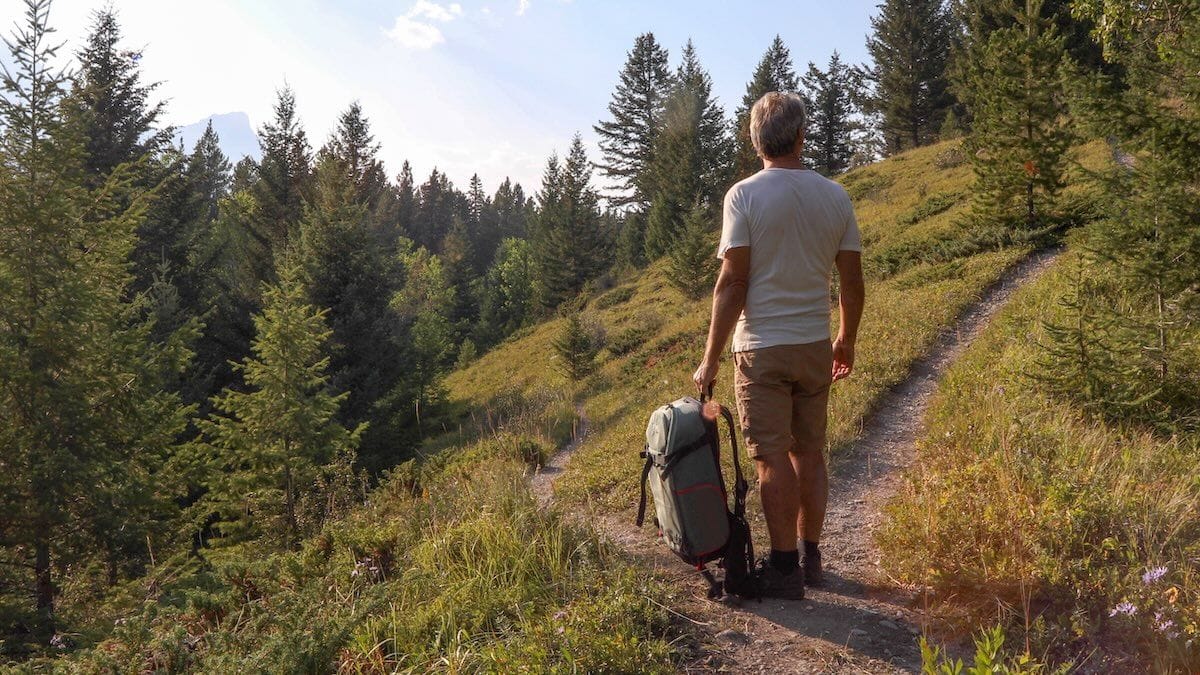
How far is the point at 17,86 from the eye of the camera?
334 inches

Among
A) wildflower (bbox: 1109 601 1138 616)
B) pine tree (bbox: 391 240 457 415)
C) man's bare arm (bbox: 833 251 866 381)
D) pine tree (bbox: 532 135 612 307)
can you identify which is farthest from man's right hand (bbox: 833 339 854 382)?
pine tree (bbox: 532 135 612 307)

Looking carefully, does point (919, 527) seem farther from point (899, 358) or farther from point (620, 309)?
point (620, 309)

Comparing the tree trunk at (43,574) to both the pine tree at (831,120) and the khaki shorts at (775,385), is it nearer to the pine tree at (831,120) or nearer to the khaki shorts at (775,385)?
the khaki shorts at (775,385)

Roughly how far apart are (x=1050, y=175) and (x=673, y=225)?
24277 mm

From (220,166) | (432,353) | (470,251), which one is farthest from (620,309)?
(220,166)

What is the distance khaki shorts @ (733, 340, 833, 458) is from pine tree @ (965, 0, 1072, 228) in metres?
15.0

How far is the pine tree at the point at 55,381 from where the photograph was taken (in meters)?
7.29

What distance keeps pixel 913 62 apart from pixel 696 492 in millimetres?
43024

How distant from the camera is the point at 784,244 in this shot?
3.21 m

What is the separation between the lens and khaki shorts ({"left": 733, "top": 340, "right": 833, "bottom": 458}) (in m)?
3.24

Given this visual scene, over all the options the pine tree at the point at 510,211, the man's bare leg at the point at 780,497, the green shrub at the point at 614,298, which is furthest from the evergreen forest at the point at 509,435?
the pine tree at the point at 510,211

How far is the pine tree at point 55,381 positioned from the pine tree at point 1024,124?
17.6 meters

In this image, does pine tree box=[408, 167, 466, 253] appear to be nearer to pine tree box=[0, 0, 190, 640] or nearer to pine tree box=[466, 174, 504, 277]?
pine tree box=[466, 174, 504, 277]

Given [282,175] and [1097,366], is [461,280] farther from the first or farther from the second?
[1097,366]
